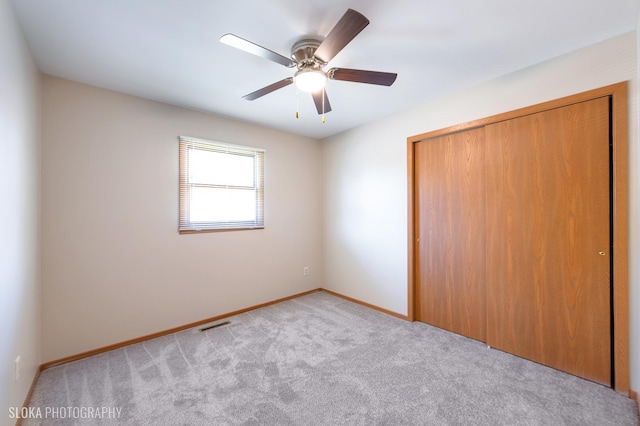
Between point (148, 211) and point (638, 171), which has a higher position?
point (638, 171)

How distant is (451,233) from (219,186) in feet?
9.03

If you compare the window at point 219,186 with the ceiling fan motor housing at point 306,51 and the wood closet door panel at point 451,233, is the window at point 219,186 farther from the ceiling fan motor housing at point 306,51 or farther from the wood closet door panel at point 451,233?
the wood closet door panel at point 451,233

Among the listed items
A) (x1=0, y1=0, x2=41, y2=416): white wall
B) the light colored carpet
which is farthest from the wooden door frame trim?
(x1=0, y1=0, x2=41, y2=416): white wall

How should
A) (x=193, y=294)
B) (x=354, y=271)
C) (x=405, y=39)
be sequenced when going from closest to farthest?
(x=405, y=39)
(x=193, y=294)
(x=354, y=271)

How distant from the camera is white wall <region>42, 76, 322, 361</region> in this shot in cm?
225

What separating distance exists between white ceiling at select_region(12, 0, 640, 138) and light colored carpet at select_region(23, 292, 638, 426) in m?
2.51

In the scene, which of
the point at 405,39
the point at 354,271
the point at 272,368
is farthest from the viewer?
the point at 354,271

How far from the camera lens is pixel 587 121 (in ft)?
6.37

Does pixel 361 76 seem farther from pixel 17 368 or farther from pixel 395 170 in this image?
pixel 17 368

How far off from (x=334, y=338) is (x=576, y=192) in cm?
242

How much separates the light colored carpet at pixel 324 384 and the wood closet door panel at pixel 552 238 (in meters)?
0.22

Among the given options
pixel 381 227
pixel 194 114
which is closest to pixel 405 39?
pixel 381 227

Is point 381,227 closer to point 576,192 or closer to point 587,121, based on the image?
point 576,192

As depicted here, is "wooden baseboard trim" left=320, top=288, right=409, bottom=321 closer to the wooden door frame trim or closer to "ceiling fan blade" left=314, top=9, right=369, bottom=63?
the wooden door frame trim
